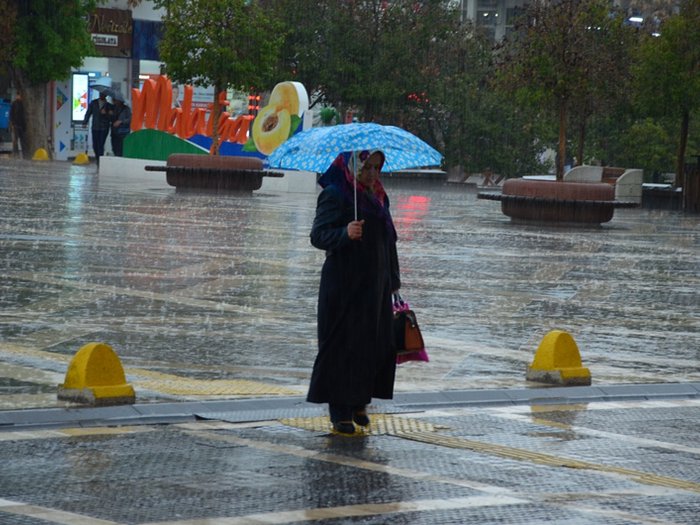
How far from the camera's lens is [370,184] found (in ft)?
28.1

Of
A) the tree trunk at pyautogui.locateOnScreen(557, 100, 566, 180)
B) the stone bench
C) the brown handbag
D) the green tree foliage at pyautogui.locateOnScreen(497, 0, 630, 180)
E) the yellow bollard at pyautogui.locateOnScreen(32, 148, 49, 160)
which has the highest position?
the green tree foliage at pyautogui.locateOnScreen(497, 0, 630, 180)

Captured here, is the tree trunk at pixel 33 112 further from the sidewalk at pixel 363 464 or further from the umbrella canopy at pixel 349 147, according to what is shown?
the umbrella canopy at pixel 349 147

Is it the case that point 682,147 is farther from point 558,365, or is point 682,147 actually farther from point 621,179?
point 558,365

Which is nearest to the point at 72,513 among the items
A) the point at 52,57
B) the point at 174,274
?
the point at 174,274

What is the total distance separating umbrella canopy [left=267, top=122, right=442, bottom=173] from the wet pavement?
1.44 meters

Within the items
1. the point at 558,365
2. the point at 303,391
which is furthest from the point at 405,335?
the point at 558,365

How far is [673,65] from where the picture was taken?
36.3m

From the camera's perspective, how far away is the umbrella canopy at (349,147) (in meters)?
8.43

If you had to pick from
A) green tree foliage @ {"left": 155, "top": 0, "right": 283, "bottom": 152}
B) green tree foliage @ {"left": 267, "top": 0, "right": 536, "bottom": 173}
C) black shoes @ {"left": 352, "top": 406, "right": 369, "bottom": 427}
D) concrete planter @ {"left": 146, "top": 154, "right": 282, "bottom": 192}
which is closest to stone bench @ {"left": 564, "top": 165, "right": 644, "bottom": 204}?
concrete planter @ {"left": 146, "top": 154, "right": 282, "bottom": 192}

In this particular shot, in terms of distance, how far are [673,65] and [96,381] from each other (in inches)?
1150

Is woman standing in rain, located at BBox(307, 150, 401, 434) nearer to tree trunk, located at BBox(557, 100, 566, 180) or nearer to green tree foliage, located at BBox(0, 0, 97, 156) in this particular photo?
tree trunk, located at BBox(557, 100, 566, 180)

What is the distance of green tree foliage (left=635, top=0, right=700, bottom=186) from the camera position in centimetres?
3619

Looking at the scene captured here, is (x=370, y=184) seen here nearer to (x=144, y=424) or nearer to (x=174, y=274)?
(x=144, y=424)

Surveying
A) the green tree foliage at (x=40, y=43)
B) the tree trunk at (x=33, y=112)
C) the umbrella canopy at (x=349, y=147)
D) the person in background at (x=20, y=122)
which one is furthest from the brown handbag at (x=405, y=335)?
the person in background at (x=20, y=122)
